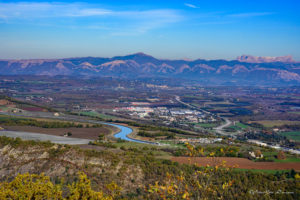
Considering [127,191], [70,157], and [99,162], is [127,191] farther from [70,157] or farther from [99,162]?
[70,157]

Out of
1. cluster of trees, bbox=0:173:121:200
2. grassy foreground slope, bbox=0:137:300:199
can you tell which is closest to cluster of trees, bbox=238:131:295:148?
grassy foreground slope, bbox=0:137:300:199

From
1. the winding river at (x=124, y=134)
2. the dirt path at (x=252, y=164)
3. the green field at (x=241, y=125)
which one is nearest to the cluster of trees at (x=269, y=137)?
the green field at (x=241, y=125)

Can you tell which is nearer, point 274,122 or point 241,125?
point 241,125

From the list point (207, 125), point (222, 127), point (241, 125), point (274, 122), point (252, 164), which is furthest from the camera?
point (274, 122)

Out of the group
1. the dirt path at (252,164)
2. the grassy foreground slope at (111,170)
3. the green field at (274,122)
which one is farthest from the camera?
the green field at (274,122)

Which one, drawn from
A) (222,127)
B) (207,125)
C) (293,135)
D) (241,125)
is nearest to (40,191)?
(293,135)

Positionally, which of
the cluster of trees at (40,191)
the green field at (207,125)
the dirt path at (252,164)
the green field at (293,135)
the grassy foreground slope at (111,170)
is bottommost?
the green field at (207,125)

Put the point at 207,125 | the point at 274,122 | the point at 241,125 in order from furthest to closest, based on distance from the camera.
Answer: the point at 274,122 < the point at 241,125 < the point at 207,125

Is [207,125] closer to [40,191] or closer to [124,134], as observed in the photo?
[124,134]

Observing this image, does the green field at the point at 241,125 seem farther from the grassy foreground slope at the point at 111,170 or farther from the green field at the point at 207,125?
the grassy foreground slope at the point at 111,170

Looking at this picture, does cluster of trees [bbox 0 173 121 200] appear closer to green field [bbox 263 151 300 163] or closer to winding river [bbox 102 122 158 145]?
green field [bbox 263 151 300 163]

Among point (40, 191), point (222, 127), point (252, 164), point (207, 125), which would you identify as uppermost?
point (40, 191)
